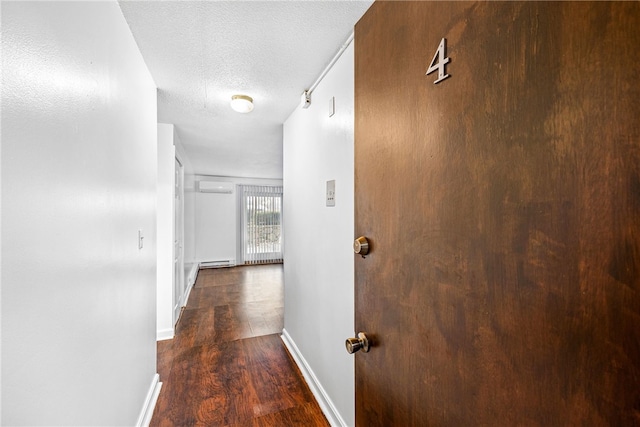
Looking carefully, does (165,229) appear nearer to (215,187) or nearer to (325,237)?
(325,237)

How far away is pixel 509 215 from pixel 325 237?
1.25 metres

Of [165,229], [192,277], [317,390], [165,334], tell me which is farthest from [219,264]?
[317,390]

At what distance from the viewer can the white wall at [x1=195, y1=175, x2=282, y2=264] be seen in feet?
19.4

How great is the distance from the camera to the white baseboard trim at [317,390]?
61.6 inches

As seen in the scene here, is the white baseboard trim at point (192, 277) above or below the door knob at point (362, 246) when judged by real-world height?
below

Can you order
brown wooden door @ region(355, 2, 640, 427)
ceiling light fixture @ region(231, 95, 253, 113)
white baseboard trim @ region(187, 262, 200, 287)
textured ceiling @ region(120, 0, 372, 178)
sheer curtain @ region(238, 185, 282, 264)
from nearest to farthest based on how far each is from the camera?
1. brown wooden door @ region(355, 2, 640, 427)
2. textured ceiling @ region(120, 0, 372, 178)
3. ceiling light fixture @ region(231, 95, 253, 113)
4. white baseboard trim @ region(187, 262, 200, 287)
5. sheer curtain @ region(238, 185, 282, 264)

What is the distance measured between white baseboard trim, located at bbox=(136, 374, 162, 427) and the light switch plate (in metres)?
1.58

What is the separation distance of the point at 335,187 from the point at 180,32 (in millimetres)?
1084

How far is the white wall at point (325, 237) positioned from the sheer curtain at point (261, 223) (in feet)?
13.8

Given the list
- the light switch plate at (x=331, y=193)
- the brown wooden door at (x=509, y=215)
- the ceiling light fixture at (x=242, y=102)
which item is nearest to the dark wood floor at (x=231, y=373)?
the brown wooden door at (x=509, y=215)

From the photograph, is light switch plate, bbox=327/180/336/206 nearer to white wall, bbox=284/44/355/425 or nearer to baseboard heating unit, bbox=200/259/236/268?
white wall, bbox=284/44/355/425

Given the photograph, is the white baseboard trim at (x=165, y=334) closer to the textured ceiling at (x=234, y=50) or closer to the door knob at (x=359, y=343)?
the textured ceiling at (x=234, y=50)

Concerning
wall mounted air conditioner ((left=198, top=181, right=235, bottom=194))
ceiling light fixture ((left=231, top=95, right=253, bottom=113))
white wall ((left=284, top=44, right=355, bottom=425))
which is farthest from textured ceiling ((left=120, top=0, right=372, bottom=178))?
wall mounted air conditioner ((left=198, top=181, right=235, bottom=194))

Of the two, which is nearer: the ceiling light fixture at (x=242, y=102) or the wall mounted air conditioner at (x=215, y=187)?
the ceiling light fixture at (x=242, y=102)
